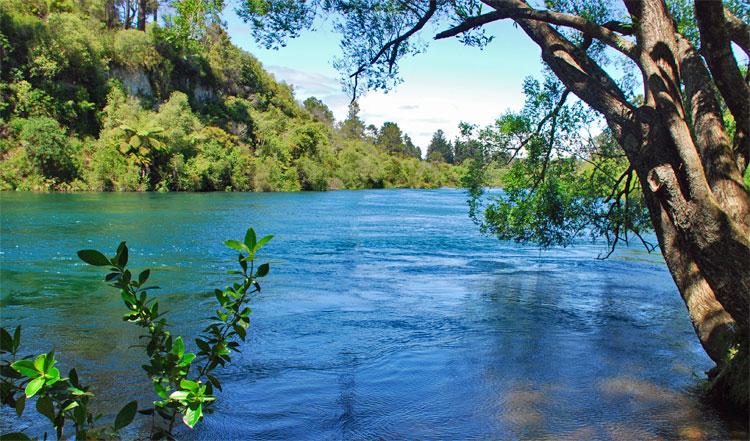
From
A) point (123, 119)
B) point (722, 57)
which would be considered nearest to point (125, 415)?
point (722, 57)

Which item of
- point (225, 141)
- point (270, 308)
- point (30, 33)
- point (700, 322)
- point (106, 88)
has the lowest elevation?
point (270, 308)

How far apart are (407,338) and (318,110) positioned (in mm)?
117679

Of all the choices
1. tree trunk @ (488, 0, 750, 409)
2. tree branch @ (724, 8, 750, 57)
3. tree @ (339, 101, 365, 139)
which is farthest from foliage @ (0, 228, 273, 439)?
tree @ (339, 101, 365, 139)

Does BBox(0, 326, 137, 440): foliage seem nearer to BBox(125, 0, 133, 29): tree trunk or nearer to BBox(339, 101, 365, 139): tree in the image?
BBox(125, 0, 133, 29): tree trunk

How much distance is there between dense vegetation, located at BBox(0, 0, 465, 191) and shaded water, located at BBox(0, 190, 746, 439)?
78.2 ft

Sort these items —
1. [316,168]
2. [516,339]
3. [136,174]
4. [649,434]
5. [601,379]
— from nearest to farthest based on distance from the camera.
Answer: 1. [649,434]
2. [601,379]
3. [516,339]
4. [136,174]
5. [316,168]

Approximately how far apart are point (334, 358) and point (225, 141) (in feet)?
203

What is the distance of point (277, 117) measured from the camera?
8450 cm

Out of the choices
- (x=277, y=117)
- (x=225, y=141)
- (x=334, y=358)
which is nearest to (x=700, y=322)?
(x=334, y=358)

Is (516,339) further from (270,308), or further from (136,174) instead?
(136,174)

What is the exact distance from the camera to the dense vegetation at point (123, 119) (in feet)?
165

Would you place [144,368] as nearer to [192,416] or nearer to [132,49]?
[192,416]

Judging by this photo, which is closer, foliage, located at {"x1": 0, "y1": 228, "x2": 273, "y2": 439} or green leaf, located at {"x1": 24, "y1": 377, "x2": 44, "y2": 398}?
green leaf, located at {"x1": 24, "y1": 377, "x2": 44, "y2": 398}

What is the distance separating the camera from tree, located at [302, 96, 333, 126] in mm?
119438
